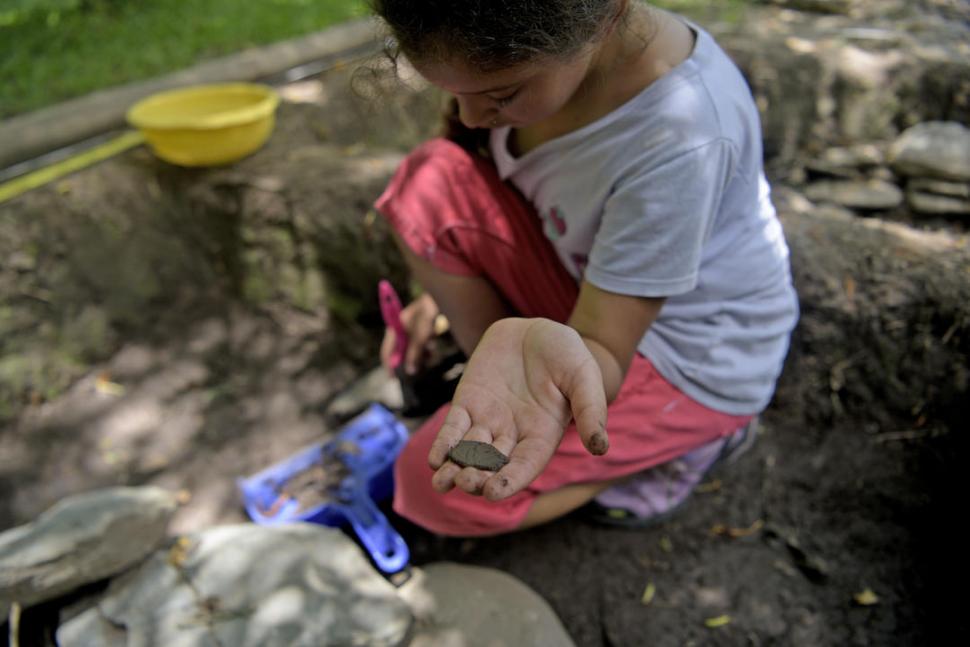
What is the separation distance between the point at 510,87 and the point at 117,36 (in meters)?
3.49

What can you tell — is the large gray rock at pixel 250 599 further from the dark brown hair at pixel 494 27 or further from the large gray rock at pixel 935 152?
the large gray rock at pixel 935 152

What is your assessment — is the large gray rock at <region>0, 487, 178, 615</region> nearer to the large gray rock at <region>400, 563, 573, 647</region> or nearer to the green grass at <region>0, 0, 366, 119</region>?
the large gray rock at <region>400, 563, 573, 647</region>

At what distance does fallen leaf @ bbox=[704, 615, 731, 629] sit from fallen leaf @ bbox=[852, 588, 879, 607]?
0.35 metres

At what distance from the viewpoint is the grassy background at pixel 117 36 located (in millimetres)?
3340

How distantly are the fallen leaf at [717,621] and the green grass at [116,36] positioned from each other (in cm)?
284

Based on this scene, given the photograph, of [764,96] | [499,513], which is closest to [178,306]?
[499,513]

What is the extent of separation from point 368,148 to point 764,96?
2012mm

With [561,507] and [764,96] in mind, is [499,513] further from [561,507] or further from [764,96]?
[764,96]

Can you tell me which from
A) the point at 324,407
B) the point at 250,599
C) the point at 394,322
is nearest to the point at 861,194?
the point at 394,322

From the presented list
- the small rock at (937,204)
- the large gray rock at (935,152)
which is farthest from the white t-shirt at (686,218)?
the large gray rock at (935,152)

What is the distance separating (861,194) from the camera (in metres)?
3.20

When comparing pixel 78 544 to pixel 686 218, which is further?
pixel 78 544

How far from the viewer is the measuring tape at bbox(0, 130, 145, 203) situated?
8.80 feet

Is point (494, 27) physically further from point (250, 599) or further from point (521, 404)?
point (250, 599)
